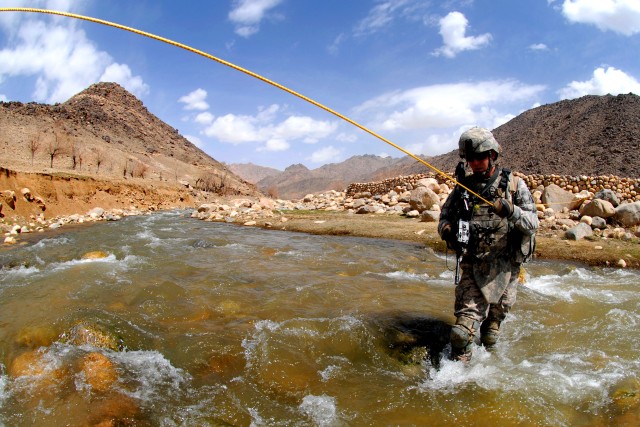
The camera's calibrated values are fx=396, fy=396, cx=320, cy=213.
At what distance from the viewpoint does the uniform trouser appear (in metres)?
4.34

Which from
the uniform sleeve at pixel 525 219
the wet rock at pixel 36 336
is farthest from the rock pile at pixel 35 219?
the uniform sleeve at pixel 525 219

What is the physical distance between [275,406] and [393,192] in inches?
884

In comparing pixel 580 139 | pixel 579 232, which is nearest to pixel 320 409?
pixel 579 232

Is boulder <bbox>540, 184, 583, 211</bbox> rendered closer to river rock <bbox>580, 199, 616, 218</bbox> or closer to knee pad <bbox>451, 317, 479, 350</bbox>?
river rock <bbox>580, 199, 616, 218</bbox>

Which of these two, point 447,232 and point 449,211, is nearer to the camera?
point 447,232

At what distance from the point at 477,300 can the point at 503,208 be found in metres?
1.09

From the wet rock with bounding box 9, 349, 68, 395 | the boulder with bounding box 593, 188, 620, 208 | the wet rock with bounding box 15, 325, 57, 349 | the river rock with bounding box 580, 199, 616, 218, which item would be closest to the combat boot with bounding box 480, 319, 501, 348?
the wet rock with bounding box 9, 349, 68, 395

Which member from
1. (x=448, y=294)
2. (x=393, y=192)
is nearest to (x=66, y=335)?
(x=448, y=294)

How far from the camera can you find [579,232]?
480 inches

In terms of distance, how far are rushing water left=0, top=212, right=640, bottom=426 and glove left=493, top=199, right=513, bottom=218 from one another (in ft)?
5.73

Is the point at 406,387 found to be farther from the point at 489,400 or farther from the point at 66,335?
the point at 66,335

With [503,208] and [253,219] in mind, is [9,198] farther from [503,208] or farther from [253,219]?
[503,208]

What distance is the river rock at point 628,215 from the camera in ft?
42.3

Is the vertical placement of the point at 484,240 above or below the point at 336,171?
below
